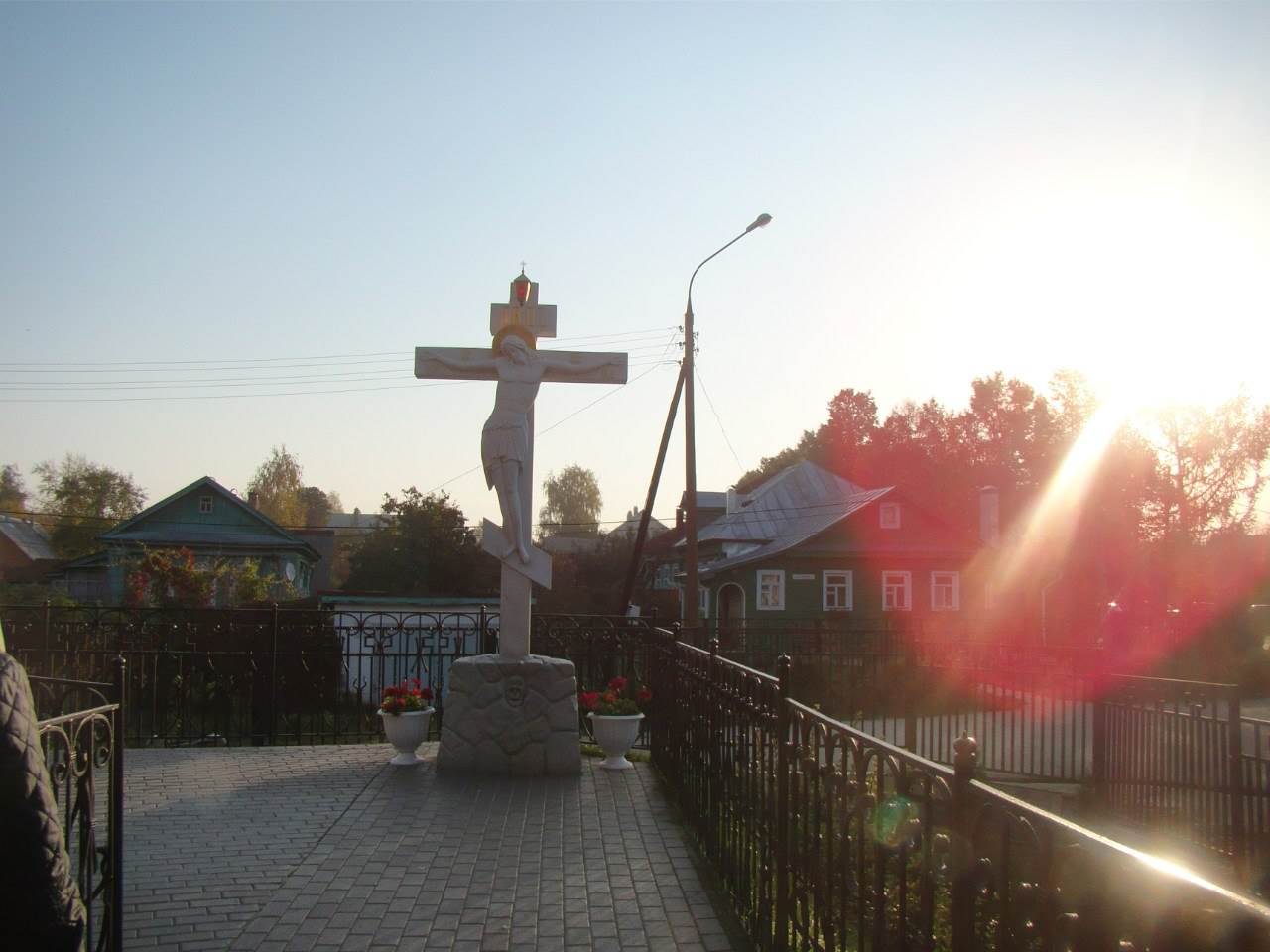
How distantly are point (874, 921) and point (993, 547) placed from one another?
132ft

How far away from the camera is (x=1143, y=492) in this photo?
47625 mm

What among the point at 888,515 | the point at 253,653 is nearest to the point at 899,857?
the point at 253,653

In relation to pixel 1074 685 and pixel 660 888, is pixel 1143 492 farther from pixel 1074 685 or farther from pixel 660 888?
pixel 660 888

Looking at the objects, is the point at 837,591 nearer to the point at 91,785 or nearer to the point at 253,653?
the point at 253,653

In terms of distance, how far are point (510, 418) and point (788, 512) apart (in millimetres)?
35752

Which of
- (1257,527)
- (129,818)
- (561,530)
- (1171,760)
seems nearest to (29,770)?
(129,818)

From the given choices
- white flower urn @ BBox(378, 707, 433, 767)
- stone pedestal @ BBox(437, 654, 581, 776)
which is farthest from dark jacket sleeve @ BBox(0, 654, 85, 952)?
white flower urn @ BBox(378, 707, 433, 767)

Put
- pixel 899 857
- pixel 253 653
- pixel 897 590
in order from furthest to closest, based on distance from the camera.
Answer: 1. pixel 897 590
2. pixel 253 653
3. pixel 899 857

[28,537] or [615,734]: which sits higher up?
[28,537]

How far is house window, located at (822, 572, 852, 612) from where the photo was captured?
127 feet

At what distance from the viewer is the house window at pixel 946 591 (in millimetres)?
39688

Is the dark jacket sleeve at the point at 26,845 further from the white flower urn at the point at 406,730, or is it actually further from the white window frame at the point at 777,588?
the white window frame at the point at 777,588

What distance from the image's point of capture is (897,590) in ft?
129

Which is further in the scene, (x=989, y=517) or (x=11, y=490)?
(x=11, y=490)
